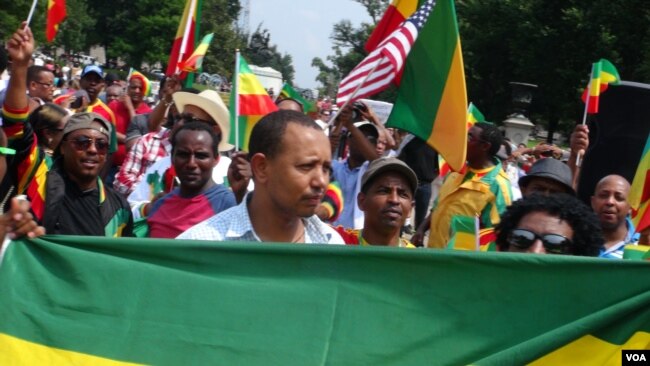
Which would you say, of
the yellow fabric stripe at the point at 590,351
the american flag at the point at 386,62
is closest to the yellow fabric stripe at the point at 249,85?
the american flag at the point at 386,62

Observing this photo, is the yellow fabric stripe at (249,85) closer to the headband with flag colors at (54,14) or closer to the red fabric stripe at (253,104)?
the red fabric stripe at (253,104)

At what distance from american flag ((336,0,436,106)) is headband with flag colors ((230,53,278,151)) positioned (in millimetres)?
987

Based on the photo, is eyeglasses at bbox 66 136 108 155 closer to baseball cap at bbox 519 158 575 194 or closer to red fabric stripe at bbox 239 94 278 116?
red fabric stripe at bbox 239 94 278 116

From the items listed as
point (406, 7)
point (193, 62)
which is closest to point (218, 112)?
point (193, 62)

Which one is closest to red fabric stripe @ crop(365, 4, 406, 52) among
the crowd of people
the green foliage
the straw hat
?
the crowd of people

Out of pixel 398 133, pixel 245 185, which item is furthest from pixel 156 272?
pixel 398 133

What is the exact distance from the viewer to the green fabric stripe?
17.3 ft

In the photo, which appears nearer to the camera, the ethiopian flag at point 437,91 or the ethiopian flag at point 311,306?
the ethiopian flag at point 311,306

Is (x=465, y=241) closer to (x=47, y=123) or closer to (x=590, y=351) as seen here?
(x=590, y=351)

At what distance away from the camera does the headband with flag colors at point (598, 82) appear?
278 inches

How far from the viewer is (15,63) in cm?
448

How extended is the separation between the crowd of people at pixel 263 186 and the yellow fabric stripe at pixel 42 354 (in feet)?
1.18

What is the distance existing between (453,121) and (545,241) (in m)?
1.70

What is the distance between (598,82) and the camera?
7.23m
